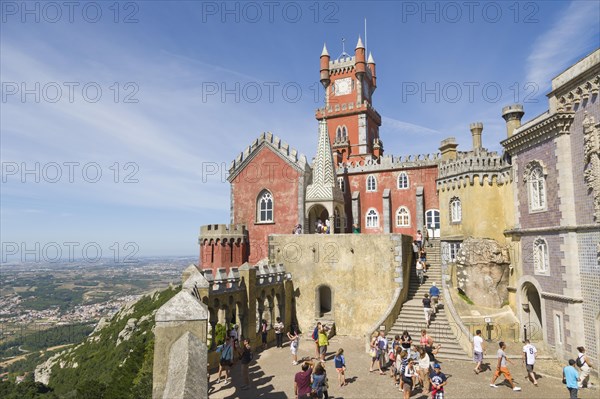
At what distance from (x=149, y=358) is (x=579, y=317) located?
18194mm

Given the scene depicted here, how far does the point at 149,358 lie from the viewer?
16203 millimetres

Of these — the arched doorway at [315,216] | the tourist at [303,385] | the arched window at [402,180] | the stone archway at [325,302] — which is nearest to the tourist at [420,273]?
the stone archway at [325,302]

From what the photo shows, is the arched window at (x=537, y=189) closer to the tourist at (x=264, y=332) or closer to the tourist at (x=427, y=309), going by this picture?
the tourist at (x=427, y=309)

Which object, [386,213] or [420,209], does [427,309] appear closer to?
[420,209]

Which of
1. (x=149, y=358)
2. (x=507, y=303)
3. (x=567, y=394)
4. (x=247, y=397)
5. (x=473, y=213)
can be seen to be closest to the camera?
(x=247, y=397)

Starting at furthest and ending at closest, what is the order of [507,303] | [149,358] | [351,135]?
[351,135]
[507,303]
[149,358]

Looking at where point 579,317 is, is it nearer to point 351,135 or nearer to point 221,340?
point 221,340

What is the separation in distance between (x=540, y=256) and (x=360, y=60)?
29079mm

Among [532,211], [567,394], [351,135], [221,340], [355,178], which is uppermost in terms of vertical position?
[351,135]

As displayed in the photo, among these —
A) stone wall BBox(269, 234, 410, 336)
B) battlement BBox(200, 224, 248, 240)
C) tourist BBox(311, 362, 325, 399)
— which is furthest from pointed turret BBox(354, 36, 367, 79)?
tourist BBox(311, 362, 325, 399)

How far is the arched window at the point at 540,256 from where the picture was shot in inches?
741

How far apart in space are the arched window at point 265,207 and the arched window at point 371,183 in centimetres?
889

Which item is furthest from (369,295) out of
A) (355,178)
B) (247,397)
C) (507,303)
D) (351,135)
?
(351,135)

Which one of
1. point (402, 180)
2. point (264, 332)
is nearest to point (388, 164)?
point (402, 180)
